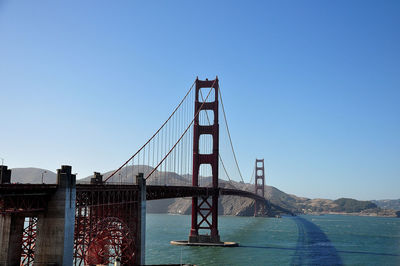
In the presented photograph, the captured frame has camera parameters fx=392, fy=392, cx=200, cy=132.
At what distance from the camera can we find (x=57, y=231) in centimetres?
2364

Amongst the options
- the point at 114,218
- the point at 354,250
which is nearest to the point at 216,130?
the point at 354,250

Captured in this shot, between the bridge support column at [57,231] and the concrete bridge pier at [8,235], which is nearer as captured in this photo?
the bridge support column at [57,231]

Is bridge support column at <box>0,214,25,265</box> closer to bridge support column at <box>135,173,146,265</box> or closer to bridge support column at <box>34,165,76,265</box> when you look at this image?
bridge support column at <box>34,165,76,265</box>

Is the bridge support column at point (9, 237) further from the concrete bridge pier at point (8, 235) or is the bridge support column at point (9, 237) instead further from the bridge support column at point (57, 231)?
the bridge support column at point (57, 231)

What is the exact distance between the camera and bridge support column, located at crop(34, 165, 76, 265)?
2338 centimetres

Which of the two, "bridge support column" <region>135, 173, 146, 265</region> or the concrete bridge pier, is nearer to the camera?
the concrete bridge pier

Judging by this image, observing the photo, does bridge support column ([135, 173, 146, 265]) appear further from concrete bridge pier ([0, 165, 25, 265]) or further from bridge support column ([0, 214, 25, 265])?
concrete bridge pier ([0, 165, 25, 265])

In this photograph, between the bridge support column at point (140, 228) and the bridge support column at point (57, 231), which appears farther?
the bridge support column at point (140, 228)

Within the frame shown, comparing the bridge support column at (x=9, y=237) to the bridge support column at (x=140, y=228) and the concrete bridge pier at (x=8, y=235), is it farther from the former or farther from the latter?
the bridge support column at (x=140, y=228)

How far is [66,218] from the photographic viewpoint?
23.8 metres

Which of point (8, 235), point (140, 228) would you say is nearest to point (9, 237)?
point (8, 235)

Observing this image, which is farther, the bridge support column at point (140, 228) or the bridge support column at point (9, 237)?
the bridge support column at point (140, 228)

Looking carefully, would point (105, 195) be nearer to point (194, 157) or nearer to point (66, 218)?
point (66, 218)

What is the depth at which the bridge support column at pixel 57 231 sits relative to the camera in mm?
23375
